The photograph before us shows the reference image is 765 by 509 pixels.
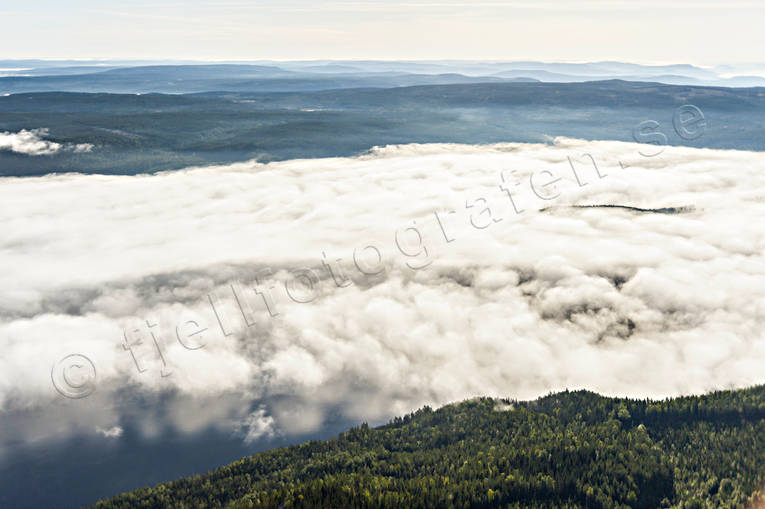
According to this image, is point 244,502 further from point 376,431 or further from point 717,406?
point 717,406

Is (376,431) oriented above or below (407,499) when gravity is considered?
below

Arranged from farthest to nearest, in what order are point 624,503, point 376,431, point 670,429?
1. point 376,431
2. point 670,429
3. point 624,503

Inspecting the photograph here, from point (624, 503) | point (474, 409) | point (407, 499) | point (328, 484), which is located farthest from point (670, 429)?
point (328, 484)

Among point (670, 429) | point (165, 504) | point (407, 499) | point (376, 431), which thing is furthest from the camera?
point (376, 431)

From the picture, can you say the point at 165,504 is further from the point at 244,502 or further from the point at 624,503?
the point at 624,503

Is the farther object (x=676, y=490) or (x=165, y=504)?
(x=165, y=504)

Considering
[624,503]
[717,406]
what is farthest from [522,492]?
[717,406]
